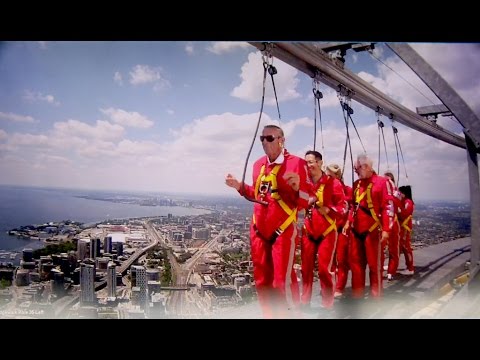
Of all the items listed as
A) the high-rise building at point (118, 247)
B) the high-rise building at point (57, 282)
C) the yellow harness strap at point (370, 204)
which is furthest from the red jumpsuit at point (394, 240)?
the high-rise building at point (57, 282)

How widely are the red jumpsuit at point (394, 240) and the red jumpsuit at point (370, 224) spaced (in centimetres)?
3

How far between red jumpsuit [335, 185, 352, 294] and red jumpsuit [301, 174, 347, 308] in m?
0.12

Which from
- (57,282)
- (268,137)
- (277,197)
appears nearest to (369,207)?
(277,197)

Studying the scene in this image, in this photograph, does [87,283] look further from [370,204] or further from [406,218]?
[406,218]

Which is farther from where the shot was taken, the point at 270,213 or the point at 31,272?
the point at 31,272

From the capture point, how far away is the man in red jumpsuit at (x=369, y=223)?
270 cm

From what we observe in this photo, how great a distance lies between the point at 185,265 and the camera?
2.42 m

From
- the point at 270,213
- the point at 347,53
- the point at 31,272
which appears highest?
the point at 347,53

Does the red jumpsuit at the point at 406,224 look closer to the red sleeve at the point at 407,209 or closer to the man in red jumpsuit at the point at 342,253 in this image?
the red sleeve at the point at 407,209

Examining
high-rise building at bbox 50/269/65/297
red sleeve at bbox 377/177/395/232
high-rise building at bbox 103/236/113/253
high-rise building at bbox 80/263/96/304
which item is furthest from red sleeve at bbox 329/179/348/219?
high-rise building at bbox 50/269/65/297

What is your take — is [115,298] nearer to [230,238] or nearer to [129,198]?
[129,198]

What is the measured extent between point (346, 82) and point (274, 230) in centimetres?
113
